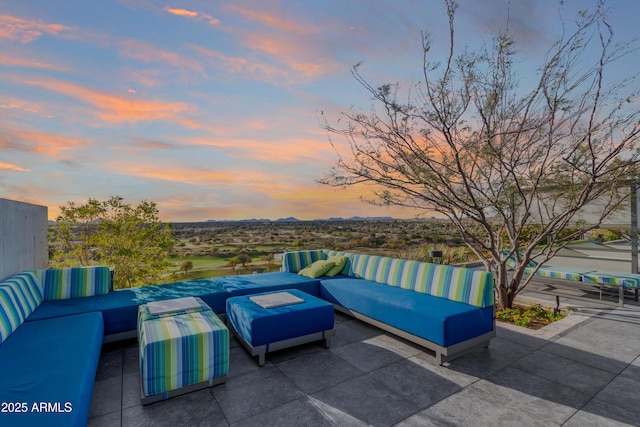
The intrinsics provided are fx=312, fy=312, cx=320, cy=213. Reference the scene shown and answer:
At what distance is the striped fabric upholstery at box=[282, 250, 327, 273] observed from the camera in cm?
614

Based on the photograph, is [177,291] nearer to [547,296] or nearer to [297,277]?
[297,277]

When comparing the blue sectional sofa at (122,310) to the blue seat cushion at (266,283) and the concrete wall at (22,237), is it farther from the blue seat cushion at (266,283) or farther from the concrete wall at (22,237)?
the concrete wall at (22,237)

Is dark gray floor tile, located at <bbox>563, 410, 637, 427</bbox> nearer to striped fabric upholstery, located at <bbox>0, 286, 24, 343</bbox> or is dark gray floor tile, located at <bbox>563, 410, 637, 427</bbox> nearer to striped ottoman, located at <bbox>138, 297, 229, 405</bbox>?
striped ottoman, located at <bbox>138, 297, 229, 405</bbox>

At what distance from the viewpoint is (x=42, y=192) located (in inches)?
224

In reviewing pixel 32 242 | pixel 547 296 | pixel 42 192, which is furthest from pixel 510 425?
pixel 42 192

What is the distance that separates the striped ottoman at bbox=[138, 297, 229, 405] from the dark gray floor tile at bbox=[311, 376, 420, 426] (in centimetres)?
95

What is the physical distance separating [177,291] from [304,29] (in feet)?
16.3

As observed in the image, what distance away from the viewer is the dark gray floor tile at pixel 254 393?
249cm

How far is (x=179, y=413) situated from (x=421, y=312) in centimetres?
250

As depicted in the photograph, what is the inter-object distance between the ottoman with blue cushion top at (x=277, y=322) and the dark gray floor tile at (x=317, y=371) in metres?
0.19

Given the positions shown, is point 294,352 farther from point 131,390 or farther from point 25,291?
point 25,291

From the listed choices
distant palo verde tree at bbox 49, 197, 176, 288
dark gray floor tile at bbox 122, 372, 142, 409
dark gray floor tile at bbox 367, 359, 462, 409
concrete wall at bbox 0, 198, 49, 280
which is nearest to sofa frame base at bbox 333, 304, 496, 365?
dark gray floor tile at bbox 367, 359, 462, 409

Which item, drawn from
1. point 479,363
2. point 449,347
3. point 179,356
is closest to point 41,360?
point 179,356

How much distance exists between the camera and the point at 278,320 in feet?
11.1
